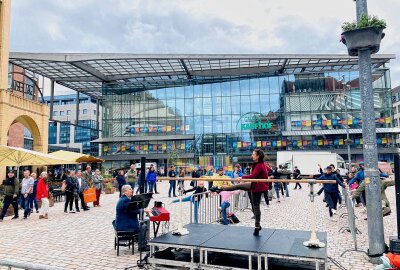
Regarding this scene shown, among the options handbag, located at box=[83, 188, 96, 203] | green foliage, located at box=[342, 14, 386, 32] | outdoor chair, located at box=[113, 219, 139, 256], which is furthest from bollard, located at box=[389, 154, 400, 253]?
handbag, located at box=[83, 188, 96, 203]

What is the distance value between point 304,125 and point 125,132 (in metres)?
30.8

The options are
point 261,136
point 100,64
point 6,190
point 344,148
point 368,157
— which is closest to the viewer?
point 368,157

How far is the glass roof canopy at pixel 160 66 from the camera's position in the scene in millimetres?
41375

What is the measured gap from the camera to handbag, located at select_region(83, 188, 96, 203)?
14930 mm

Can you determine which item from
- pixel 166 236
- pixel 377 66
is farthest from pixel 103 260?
pixel 377 66

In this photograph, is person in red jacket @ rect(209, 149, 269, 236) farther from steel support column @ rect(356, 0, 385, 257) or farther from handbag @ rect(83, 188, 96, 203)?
handbag @ rect(83, 188, 96, 203)

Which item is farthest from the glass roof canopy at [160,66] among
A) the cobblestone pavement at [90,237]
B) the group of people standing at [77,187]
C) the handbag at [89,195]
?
the cobblestone pavement at [90,237]

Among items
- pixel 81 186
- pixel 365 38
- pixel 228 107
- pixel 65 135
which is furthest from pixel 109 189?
pixel 65 135

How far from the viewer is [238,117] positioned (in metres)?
54.6

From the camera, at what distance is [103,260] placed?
6.78 meters

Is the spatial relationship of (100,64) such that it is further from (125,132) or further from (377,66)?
(377,66)

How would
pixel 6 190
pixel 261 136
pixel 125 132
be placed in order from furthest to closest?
pixel 125 132 → pixel 261 136 → pixel 6 190

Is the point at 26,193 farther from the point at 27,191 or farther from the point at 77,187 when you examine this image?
the point at 77,187

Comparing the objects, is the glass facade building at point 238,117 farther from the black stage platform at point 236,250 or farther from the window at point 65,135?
the black stage platform at point 236,250
